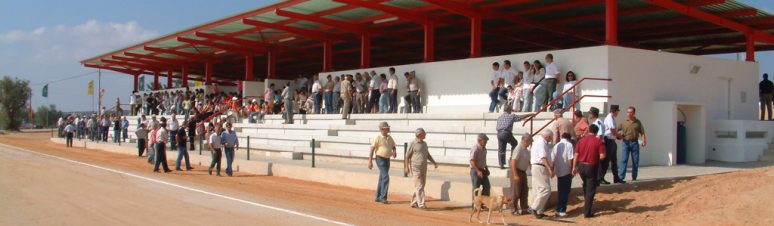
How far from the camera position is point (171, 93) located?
3762 centimetres

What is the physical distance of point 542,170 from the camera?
11.1m

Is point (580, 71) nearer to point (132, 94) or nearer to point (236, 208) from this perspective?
point (236, 208)

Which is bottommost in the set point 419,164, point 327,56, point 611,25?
point 419,164

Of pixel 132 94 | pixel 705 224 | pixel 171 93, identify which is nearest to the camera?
pixel 705 224

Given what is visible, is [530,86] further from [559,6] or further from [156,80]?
[156,80]

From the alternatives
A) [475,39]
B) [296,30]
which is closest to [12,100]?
[296,30]

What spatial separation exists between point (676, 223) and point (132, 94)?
135ft

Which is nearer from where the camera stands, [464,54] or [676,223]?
[676,223]

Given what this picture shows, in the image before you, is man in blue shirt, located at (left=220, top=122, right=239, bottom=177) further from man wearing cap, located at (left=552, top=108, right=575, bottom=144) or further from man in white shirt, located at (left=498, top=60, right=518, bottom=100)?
man wearing cap, located at (left=552, top=108, right=575, bottom=144)

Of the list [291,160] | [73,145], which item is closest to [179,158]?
[291,160]

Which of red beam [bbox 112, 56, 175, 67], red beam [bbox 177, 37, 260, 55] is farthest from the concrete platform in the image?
red beam [bbox 112, 56, 175, 67]

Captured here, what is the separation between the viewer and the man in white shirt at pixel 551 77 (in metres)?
16.7

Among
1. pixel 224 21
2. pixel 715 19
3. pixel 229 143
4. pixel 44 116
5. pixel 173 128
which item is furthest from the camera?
pixel 44 116

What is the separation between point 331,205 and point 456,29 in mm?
15596
